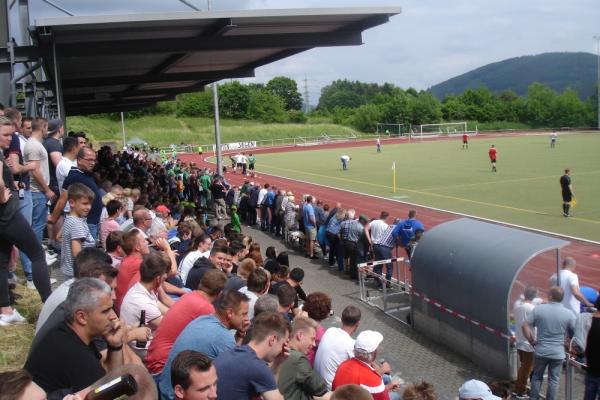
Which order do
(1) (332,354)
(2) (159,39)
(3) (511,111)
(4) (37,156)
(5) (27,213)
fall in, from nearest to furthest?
1. (1) (332,354)
2. (5) (27,213)
3. (4) (37,156)
4. (2) (159,39)
5. (3) (511,111)

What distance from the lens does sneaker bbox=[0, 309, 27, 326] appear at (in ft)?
19.9

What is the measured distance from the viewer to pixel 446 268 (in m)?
10.5

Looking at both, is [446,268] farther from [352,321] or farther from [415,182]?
[415,182]

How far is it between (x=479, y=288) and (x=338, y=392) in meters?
6.54

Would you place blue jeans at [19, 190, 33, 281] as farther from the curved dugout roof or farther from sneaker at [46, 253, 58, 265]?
the curved dugout roof

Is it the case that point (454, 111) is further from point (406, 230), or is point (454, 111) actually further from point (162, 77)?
point (406, 230)

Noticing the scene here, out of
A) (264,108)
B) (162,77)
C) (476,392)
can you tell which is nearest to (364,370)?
(476,392)

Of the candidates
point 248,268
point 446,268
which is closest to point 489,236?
point 446,268

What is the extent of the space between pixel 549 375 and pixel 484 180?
26826 millimetres

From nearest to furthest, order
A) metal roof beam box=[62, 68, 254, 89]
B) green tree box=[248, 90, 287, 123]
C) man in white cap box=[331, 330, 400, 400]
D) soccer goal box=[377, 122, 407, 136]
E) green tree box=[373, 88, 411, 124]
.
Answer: man in white cap box=[331, 330, 400, 400]
metal roof beam box=[62, 68, 254, 89]
soccer goal box=[377, 122, 407, 136]
green tree box=[373, 88, 411, 124]
green tree box=[248, 90, 287, 123]

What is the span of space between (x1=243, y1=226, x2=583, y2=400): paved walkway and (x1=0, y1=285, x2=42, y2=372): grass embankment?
16.7ft

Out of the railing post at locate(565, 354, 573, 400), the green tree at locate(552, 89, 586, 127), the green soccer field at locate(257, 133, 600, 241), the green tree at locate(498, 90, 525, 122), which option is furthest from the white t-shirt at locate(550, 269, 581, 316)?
the green tree at locate(552, 89, 586, 127)

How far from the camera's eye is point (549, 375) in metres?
7.95

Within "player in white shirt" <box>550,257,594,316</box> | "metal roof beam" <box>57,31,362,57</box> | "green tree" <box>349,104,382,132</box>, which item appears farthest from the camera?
"green tree" <box>349,104,382,132</box>
